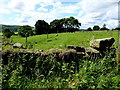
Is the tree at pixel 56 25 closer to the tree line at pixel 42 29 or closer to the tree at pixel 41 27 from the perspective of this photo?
the tree line at pixel 42 29

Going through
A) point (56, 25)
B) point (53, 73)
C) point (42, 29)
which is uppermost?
point (56, 25)

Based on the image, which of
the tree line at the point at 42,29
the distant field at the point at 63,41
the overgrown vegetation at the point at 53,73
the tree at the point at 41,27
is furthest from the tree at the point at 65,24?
the overgrown vegetation at the point at 53,73

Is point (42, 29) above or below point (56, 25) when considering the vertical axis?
below

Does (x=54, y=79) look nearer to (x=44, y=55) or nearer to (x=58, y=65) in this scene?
(x=58, y=65)

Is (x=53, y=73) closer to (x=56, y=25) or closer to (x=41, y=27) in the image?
(x=41, y=27)

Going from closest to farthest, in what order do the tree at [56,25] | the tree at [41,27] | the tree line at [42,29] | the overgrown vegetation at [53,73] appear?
the overgrown vegetation at [53,73] → the tree line at [42,29] → the tree at [41,27] → the tree at [56,25]

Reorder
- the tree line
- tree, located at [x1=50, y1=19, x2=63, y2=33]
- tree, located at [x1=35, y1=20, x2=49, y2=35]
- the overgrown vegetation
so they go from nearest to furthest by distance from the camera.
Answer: the overgrown vegetation → the tree line → tree, located at [x1=35, y1=20, x2=49, y2=35] → tree, located at [x1=50, y1=19, x2=63, y2=33]

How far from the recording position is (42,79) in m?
5.58

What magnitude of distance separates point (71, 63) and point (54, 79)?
1585 millimetres

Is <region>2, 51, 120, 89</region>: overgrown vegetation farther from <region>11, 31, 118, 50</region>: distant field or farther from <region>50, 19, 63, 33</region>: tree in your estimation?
<region>50, 19, 63, 33</region>: tree

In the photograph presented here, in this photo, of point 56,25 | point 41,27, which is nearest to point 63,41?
point 41,27

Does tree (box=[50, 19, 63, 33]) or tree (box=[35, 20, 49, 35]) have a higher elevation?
tree (box=[50, 19, 63, 33])

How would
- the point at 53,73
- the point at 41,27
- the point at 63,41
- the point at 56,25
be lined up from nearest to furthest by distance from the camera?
the point at 53,73 < the point at 63,41 < the point at 41,27 < the point at 56,25

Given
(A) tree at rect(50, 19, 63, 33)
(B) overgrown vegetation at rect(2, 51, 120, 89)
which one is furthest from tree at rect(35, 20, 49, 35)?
(B) overgrown vegetation at rect(2, 51, 120, 89)
